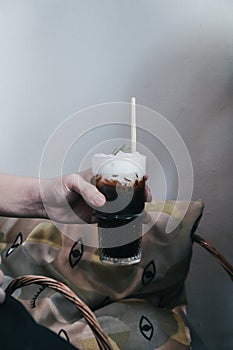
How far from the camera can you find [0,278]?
1.01 m

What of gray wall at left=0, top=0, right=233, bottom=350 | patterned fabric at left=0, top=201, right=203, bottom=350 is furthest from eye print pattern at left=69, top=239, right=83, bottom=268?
gray wall at left=0, top=0, right=233, bottom=350

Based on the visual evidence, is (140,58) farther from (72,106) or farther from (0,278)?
(0,278)

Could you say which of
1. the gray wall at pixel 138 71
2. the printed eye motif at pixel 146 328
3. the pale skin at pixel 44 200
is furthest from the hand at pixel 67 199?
the gray wall at pixel 138 71

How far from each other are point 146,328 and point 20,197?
468mm

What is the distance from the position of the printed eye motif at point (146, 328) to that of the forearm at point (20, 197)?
382 millimetres

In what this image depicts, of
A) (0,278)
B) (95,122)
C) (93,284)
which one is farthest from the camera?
(95,122)

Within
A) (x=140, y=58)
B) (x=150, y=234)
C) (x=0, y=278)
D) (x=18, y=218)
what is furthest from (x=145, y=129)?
(x=0, y=278)

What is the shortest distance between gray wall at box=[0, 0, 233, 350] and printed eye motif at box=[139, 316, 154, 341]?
1.61 feet

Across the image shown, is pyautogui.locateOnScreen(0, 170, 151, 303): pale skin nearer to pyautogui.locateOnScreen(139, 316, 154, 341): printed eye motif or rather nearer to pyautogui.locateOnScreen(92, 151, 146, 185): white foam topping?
pyautogui.locateOnScreen(92, 151, 146, 185): white foam topping

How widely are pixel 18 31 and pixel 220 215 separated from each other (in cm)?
93

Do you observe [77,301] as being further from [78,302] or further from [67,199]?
[67,199]

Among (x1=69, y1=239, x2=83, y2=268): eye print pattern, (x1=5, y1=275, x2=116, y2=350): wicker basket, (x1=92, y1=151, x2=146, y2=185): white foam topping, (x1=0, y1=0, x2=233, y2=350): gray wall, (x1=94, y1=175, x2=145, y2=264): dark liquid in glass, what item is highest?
(x1=0, y1=0, x2=233, y2=350): gray wall

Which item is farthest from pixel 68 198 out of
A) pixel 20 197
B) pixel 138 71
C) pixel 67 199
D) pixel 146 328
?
pixel 138 71

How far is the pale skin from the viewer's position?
4.00 feet
